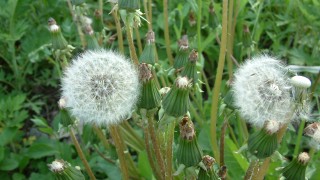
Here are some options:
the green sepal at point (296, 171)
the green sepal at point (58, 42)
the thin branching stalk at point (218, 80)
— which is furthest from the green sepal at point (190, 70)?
the green sepal at point (58, 42)

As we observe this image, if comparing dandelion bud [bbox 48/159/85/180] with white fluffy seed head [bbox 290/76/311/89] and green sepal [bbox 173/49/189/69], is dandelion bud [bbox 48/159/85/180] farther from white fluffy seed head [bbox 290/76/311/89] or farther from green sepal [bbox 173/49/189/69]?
white fluffy seed head [bbox 290/76/311/89]

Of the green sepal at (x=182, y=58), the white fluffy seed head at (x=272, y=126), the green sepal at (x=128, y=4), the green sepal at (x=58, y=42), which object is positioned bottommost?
the white fluffy seed head at (x=272, y=126)

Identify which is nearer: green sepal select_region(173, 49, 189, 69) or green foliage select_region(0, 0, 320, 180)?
green sepal select_region(173, 49, 189, 69)

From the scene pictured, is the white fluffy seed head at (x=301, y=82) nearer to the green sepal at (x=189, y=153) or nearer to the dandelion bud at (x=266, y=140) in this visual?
the dandelion bud at (x=266, y=140)

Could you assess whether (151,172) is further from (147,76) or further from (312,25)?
(312,25)

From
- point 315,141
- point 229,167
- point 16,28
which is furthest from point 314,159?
point 16,28

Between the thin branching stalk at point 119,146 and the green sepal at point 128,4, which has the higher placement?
the green sepal at point 128,4


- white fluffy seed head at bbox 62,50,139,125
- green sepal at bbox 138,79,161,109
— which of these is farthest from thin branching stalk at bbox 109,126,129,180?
green sepal at bbox 138,79,161,109

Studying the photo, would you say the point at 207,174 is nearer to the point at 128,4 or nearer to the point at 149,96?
the point at 149,96
